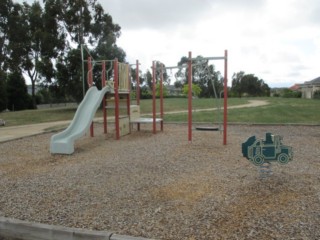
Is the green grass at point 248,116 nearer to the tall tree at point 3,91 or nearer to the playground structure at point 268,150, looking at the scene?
the playground structure at point 268,150

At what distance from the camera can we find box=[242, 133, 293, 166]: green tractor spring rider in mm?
4531

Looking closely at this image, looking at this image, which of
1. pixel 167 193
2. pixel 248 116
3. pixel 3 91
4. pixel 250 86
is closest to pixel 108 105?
pixel 167 193

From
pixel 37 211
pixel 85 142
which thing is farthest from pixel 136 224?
pixel 85 142

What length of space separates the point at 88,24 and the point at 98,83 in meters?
4.70

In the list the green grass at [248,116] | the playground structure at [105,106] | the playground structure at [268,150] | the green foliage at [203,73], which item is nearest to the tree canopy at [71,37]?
the green grass at [248,116]

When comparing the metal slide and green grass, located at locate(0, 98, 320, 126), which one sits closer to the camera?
the metal slide

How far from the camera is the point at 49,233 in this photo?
3.21 metres

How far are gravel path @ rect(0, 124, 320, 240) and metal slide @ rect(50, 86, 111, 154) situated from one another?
0.85 feet

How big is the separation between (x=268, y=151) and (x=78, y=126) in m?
5.17

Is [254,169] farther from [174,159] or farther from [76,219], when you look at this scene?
[76,219]

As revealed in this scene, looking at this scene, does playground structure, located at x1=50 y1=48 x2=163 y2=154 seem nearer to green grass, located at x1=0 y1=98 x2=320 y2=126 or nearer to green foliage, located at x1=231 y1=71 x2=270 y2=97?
green grass, located at x1=0 y1=98 x2=320 y2=126

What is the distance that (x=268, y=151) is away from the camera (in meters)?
4.57

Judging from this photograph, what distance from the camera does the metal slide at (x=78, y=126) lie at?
23.4 ft

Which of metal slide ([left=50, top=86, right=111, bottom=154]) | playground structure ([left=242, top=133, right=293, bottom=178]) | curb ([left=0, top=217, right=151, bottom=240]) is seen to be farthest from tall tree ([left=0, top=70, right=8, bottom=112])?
playground structure ([left=242, top=133, right=293, bottom=178])
